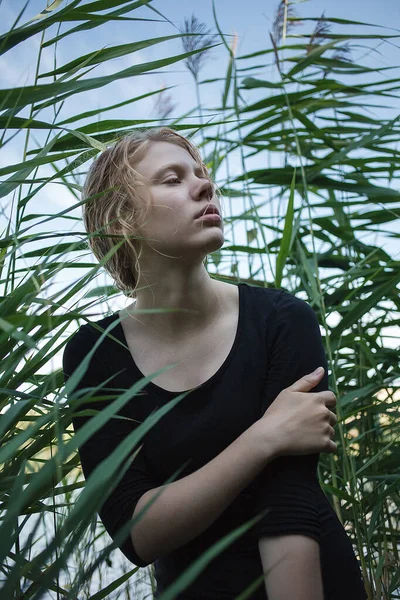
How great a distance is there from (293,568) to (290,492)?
9 centimetres

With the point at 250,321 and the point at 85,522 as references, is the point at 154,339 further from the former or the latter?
the point at 85,522

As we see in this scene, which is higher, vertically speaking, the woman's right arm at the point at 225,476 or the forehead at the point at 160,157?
the forehead at the point at 160,157

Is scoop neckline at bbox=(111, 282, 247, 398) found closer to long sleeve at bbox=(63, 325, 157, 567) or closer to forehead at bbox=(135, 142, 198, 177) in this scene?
long sleeve at bbox=(63, 325, 157, 567)

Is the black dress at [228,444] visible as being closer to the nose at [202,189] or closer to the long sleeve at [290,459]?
the long sleeve at [290,459]

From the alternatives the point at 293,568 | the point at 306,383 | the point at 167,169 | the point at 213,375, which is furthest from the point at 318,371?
the point at 167,169

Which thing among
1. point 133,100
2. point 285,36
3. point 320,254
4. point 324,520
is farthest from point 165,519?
point 285,36

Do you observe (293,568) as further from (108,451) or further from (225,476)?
(108,451)

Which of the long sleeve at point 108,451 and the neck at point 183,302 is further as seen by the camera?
the neck at point 183,302

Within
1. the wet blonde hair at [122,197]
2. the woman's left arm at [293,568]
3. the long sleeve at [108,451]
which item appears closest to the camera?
the woman's left arm at [293,568]

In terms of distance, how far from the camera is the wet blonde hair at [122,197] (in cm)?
95

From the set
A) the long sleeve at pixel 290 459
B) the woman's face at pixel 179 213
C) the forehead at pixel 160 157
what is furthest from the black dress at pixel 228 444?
the forehead at pixel 160 157

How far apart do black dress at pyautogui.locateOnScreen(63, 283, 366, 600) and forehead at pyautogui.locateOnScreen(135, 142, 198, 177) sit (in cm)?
27

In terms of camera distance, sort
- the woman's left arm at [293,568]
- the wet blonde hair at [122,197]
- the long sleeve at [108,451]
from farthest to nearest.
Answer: the wet blonde hair at [122,197] → the long sleeve at [108,451] → the woman's left arm at [293,568]

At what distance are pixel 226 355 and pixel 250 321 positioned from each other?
69 mm
